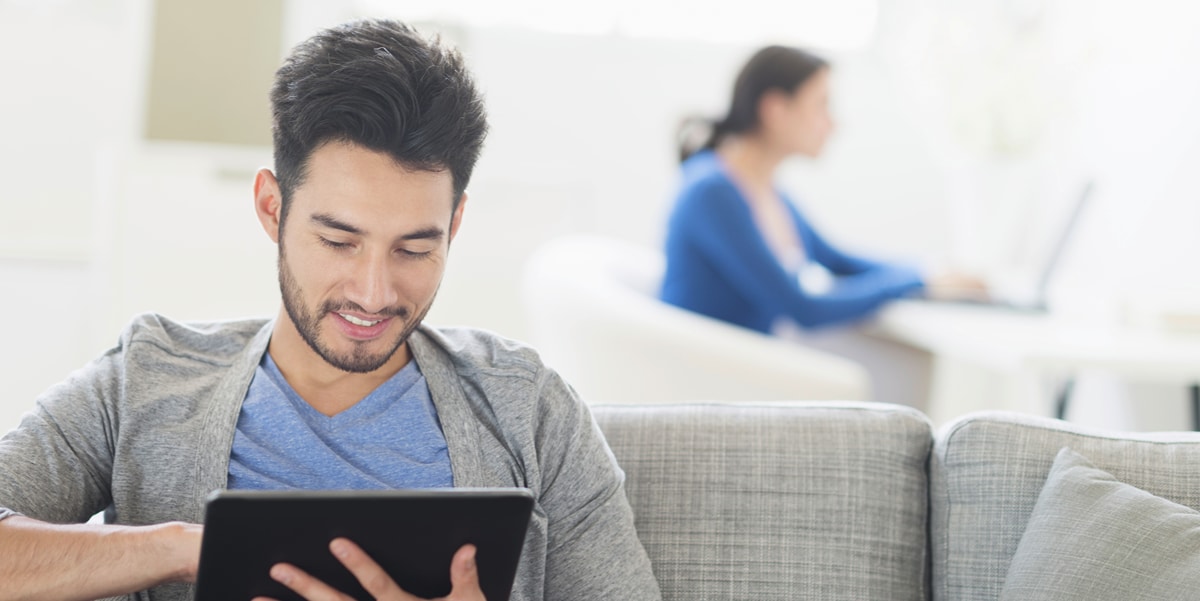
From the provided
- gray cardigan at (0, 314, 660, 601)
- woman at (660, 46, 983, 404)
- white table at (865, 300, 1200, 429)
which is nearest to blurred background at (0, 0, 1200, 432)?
white table at (865, 300, 1200, 429)

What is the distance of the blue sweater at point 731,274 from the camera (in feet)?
9.17

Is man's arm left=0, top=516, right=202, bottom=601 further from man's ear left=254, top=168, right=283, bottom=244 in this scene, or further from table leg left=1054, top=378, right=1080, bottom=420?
table leg left=1054, top=378, right=1080, bottom=420

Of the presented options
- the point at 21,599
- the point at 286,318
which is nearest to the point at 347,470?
the point at 286,318

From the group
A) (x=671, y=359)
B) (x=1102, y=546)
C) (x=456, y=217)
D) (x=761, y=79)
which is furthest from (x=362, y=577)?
(x=761, y=79)

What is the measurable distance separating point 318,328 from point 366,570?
0.36 metres

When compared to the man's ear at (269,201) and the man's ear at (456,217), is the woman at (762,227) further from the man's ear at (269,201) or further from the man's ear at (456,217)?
the man's ear at (269,201)

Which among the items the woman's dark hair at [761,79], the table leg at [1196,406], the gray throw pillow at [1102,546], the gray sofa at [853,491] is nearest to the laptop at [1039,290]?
the table leg at [1196,406]

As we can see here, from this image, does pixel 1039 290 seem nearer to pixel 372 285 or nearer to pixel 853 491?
pixel 853 491

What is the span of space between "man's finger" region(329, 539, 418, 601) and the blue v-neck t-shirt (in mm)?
228

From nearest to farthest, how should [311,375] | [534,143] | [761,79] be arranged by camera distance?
1. [311,375]
2. [761,79]
3. [534,143]

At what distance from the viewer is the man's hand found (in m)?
1.07

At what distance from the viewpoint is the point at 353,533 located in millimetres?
1053

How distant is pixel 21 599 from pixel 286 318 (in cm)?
42

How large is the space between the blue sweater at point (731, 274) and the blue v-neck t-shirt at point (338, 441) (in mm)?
1488
